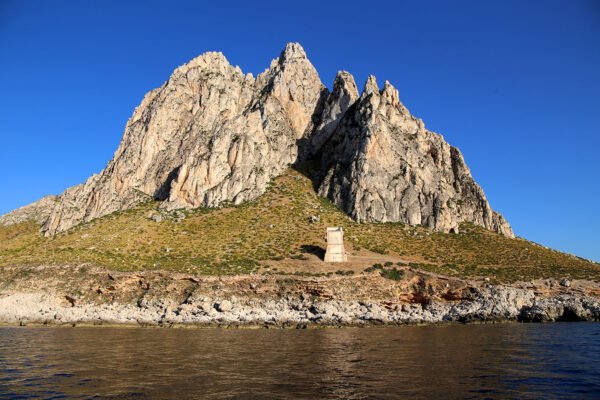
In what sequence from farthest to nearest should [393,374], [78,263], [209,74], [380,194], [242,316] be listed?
[209,74]
[380,194]
[78,263]
[242,316]
[393,374]

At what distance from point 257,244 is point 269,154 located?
101ft

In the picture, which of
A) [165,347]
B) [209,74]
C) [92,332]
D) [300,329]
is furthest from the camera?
[209,74]

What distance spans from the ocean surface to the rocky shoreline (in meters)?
8.30

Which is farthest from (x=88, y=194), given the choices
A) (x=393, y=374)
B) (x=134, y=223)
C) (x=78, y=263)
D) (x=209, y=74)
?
(x=393, y=374)

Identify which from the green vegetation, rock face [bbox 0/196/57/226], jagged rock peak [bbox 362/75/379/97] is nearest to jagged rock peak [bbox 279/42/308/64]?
jagged rock peak [bbox 362/75/379/97]

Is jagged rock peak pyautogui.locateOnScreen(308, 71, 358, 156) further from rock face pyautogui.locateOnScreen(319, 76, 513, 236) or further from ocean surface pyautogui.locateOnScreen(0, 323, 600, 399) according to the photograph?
ocean surface pyautogui.locateOnScreen(0, 323, 600, 399)

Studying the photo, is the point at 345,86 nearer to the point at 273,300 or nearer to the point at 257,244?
the point at 257,244

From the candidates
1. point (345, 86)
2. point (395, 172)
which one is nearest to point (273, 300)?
point (395, 172)

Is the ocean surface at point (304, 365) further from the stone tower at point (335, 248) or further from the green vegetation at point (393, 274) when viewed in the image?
the stone tower at point (335, 248)

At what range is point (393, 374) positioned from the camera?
760 inches

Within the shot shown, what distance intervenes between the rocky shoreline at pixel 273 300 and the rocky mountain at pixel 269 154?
75.6 ft

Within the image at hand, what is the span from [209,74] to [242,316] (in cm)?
6575

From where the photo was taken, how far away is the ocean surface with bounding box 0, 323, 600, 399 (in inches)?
645

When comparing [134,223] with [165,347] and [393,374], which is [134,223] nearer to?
A: [165,347]
